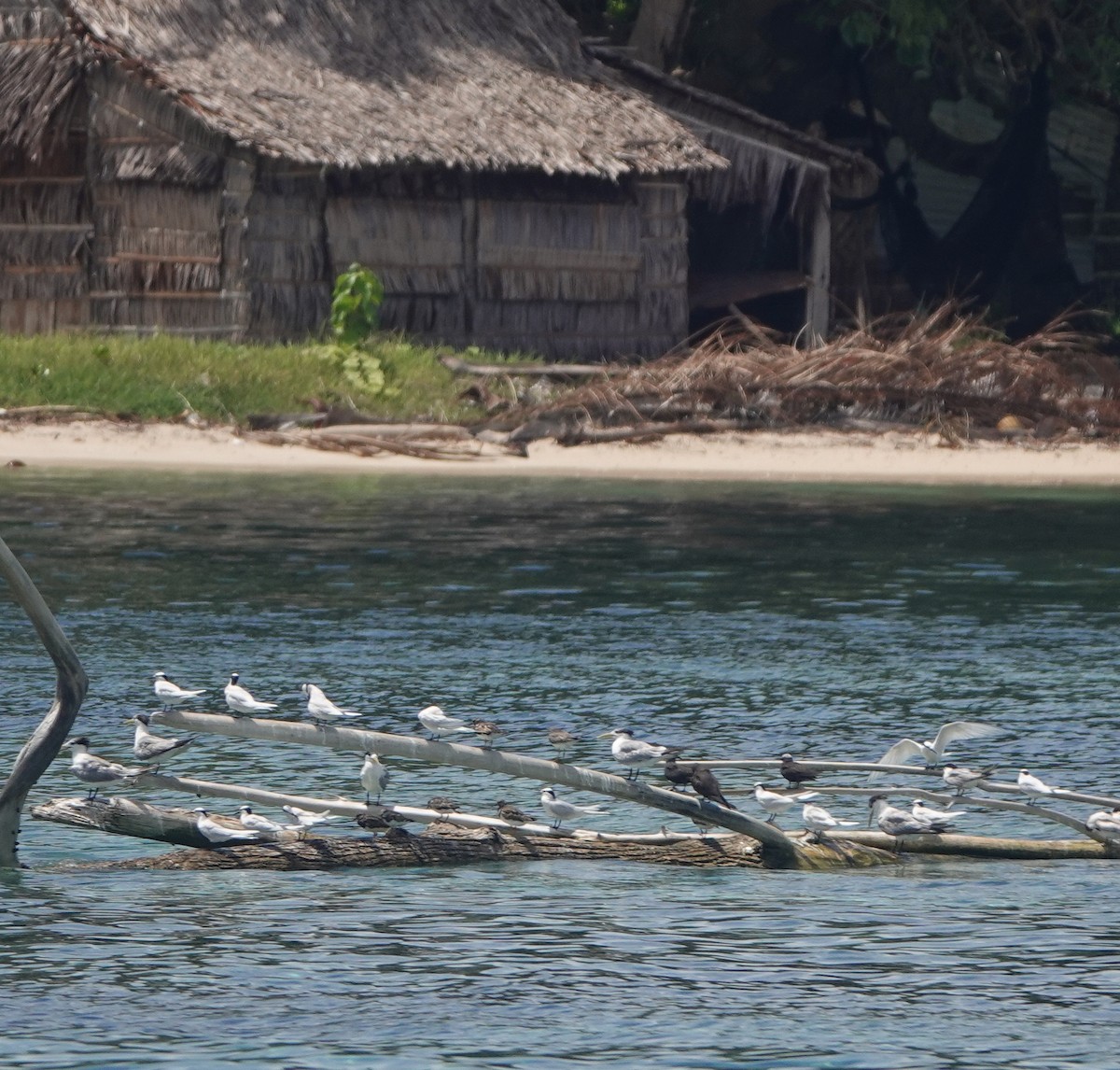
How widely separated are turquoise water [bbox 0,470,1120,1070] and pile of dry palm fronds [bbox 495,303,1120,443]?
6.97 ft

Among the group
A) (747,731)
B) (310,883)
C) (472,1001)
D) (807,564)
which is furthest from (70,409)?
(472,1001)

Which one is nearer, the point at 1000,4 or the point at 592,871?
the point at 592,871

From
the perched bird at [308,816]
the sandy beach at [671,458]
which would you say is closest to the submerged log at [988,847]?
the perched bird at [308,816]

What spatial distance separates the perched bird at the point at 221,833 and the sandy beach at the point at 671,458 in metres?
14.1

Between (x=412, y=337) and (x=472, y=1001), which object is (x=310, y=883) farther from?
(x=412, y=337)

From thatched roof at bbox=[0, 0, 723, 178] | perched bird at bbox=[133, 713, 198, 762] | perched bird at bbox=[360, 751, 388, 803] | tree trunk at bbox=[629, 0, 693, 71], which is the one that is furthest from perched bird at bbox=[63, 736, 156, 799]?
tree trunk at bbox=[629, 0, 693, 71]

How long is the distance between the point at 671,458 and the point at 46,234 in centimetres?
855

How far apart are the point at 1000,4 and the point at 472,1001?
→ 90.2 ft

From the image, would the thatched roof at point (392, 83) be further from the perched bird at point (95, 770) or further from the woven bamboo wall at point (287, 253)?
the perched bird at point (95, 770)

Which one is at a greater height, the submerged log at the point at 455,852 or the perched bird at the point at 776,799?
the perched bird at the point at 776,799

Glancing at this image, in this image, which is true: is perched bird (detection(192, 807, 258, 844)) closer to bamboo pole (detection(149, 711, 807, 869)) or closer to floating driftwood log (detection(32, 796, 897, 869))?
floating driftwood log (detection(32, 796, 897, 869))

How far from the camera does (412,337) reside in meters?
28.4

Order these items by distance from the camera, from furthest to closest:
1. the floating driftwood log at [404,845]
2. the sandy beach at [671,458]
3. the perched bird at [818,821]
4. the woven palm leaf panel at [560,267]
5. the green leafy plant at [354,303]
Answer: the woven palm leaf panel at [560,267] < the green leafy plant at [354,303] < the sandy beach at [671,458] < the perched bird at [818,821] < the floating driftwood log at [404,845]

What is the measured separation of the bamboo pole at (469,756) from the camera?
32.0 ft
